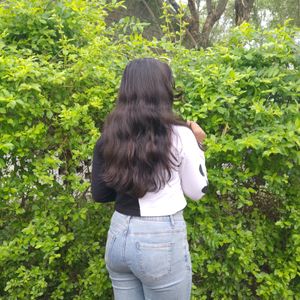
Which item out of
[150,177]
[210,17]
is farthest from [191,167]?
[210,17]

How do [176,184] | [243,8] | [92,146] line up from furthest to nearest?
[243,8]
[92,146]
[176,184]

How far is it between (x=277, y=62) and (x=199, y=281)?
5.46ft

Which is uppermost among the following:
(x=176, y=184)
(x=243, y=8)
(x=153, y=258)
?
(x=243, y=8)

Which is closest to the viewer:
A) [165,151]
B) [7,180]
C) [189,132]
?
[165,151]

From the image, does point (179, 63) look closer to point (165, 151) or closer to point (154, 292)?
point (165, 151)

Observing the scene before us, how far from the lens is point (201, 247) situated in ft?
9.00

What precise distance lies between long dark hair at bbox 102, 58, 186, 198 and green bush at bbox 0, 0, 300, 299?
0.76 meters

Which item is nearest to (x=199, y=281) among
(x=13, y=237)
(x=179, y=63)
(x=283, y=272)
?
(x=283, y=272)

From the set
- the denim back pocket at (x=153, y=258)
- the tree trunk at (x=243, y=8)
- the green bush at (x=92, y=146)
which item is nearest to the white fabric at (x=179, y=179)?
the denim back pocket at (x=153, y=258)

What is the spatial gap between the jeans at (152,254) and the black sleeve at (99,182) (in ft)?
0.47

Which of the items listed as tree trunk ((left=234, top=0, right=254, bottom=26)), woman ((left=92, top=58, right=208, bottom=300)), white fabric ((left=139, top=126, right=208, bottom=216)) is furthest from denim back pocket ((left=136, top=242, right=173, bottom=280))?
tree trunk ((left=234, top=0, right=254, bottom=26))

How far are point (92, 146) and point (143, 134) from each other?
33.1 inches

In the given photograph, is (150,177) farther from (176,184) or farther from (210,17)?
(210,17)

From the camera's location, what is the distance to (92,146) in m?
2.56
